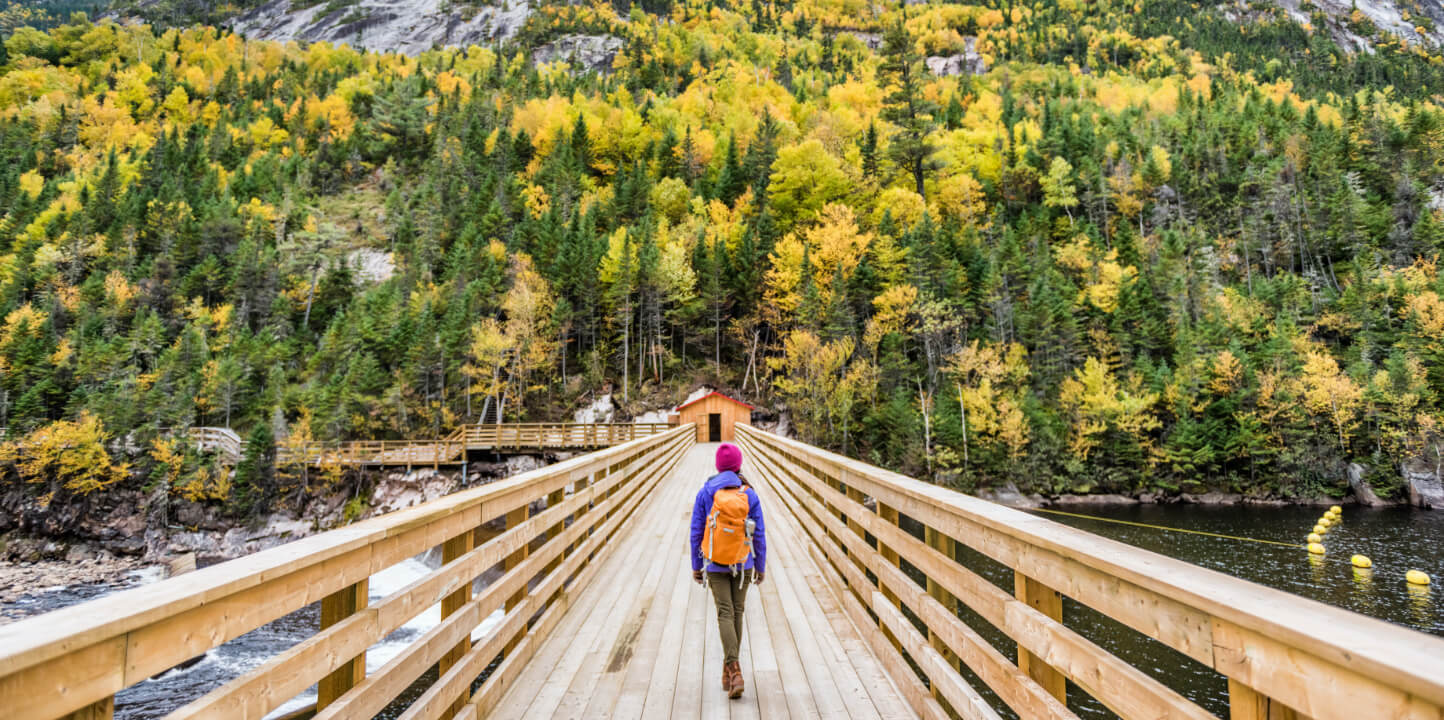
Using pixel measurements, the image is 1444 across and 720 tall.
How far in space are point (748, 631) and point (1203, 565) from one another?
39.8 feet

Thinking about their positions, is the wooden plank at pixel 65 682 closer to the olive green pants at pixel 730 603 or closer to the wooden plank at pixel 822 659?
the olive green pants at pixel 730 603

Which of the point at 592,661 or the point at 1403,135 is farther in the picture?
the point at 1403,135

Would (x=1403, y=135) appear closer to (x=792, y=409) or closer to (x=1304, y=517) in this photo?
(x=1304, y=517)

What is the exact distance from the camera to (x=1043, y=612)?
6.81ft

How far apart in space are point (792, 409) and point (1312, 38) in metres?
156

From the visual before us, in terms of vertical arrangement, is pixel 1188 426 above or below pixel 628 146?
below

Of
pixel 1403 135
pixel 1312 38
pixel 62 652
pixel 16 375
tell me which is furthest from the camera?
pixel 1312 38

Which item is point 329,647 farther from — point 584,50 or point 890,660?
point 584,50

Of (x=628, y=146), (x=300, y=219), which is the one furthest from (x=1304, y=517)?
(x=300, y=219)

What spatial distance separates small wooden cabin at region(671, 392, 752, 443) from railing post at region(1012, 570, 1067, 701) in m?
32.0

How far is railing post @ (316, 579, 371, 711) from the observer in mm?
1924

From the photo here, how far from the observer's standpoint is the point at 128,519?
30.2 m

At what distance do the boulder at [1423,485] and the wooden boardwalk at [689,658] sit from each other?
44.3m

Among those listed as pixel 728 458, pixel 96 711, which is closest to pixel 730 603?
pixel 728 458
